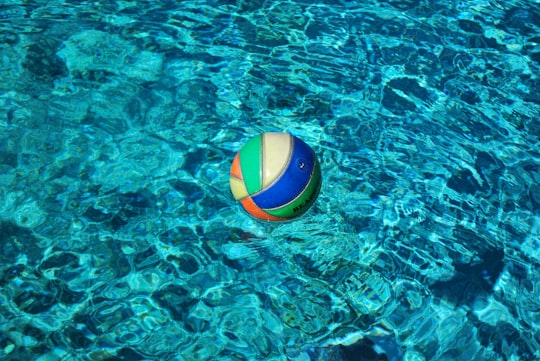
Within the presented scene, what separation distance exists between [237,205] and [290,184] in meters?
0.84

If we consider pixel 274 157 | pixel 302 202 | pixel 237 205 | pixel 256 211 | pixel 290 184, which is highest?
pixel 274 157

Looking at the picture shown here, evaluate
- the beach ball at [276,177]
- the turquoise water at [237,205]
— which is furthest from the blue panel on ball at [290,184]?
the turquoise water at [237,205]

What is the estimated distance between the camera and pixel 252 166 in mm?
4184

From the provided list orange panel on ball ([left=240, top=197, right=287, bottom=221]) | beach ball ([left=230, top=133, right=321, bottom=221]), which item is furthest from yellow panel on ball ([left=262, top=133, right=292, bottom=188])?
orange panel on ball ([left=240, top=197, right=287, bottom=221])

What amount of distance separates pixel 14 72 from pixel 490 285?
423 cm

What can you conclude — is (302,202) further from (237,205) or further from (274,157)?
(237,205)

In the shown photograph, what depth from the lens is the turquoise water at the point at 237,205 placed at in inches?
165

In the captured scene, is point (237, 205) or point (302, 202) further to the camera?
point (237, 205)

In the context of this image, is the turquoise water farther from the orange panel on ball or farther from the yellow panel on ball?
the yellow panel on ball

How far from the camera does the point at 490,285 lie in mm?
4539

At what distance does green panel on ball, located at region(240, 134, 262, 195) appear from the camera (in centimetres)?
416

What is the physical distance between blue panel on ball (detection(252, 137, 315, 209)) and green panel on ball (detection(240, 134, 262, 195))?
6 cm

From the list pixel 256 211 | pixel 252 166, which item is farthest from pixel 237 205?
pixel 252 166

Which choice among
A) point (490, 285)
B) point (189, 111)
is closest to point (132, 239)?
point (189, 111)
